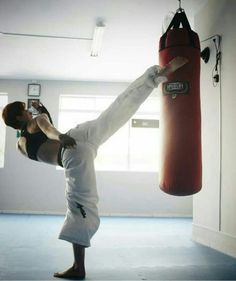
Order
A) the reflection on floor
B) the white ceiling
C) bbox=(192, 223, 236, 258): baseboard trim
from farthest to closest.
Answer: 1. the white ceiling
2. bbox=(192, 223, 236, 258): baseboard trim
3. the reflection on floor

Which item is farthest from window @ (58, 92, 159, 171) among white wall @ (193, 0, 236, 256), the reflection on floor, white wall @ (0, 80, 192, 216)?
A: white wall @ (193, 0, 236, 256)

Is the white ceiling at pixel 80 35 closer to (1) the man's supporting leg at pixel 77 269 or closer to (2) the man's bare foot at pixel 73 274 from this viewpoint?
(1) the man's supporting leg at pixel 77 269

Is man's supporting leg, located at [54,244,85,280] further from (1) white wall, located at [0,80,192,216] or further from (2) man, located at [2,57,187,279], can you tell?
(1) white wall, located at [0,80,192,216]

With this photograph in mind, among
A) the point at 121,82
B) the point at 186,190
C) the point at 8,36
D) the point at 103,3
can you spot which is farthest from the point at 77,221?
the point at 121,82

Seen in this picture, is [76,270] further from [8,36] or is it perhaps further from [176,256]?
[8,36]

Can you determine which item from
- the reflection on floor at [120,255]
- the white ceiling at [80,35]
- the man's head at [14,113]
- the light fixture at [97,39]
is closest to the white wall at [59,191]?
the white ceiling at [80,35]

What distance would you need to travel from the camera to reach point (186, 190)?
2379 mm

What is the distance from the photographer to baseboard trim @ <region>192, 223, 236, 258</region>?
3160 millimetres

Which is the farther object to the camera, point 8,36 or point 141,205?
point 141,205

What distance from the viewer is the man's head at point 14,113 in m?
2.66

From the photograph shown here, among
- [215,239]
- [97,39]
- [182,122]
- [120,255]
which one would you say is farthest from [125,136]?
[182,122]

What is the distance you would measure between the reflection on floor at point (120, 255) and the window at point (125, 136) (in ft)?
6.16

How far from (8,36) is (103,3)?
1.73m

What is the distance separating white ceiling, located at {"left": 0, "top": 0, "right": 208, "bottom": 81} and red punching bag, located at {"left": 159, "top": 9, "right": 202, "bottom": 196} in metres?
1.41
